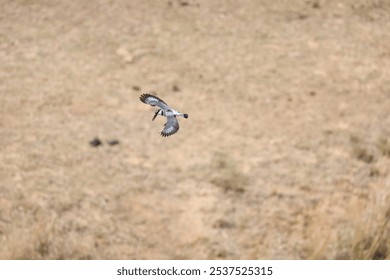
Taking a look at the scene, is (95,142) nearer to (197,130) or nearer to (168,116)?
(197,130)

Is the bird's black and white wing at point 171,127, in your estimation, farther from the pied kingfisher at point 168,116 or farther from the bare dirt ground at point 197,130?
the bare dirt ground at point 197,130

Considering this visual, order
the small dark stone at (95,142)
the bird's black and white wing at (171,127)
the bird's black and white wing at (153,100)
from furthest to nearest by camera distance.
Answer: the small dark stone at (95,142) → the bird's black and white wing at (153,100) → the bird's black and white wing at (171,127)

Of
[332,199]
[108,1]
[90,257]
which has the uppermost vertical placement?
[108,1]

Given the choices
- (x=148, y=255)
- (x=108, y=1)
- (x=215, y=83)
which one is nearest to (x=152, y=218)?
(x=148, y=255)

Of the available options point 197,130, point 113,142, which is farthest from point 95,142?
point 197,130

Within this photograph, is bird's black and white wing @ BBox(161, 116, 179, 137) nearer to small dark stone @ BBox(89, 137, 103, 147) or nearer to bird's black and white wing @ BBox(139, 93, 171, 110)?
bird's black and white wing @ BBox(139, 93, 171, 110)

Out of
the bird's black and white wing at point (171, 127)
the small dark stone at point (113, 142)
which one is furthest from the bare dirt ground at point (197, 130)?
the bird's black and white wing at point (171, 127)

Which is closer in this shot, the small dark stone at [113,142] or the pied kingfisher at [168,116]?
the pied kingfisher at [168,116]

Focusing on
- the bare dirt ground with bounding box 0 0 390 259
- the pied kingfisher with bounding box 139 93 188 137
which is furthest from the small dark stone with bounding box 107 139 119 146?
the pied kingfisher with bounding box 139 93 188 137
